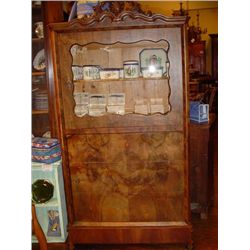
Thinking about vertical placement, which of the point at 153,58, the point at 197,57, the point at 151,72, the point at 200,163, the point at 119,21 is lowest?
the point at 200,163

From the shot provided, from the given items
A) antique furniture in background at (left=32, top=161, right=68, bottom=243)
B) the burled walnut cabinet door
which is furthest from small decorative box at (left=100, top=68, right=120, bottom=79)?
antique furniture in background at (left=32, top=161, right=68, bottom=243)

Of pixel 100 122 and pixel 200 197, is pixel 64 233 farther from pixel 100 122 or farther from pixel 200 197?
pixel 200 197

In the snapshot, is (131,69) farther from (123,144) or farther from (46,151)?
(46,151)

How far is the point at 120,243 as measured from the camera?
2242 mm

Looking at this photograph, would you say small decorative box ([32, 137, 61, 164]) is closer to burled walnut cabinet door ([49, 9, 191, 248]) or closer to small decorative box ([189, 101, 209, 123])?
burled walnut cabinet door ([49, 9, 191, 248])

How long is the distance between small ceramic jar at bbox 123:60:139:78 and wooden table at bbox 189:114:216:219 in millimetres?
781

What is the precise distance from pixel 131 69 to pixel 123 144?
53cm

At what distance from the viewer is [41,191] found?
6.48 feet

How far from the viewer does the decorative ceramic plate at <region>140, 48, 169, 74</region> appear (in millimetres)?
2164

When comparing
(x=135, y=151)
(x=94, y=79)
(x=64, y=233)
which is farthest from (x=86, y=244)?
(x=94, y=79)

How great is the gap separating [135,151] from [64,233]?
82 cm

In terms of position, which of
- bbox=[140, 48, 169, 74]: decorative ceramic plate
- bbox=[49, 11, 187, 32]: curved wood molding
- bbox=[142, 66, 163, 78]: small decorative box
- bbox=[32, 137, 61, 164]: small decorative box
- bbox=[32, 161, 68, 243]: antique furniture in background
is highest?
bbox=[49, 11, 187, 32]: curved wood molding

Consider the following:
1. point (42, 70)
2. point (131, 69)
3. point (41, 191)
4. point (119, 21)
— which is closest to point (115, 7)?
point (119, 21)
